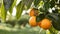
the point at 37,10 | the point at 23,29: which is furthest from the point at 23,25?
the point at 37,10

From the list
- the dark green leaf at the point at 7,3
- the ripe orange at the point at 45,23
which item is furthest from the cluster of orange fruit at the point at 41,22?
the dark green leaf at the point at 7,3

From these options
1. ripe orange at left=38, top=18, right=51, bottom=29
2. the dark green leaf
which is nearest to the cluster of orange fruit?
ripe orange at left=38, top=18, right=51, bottom=29

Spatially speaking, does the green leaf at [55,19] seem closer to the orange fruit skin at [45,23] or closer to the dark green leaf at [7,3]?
the orange fruit skin at [45,23]

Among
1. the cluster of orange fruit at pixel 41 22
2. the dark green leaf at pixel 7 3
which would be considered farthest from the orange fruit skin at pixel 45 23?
the dark green leaf at pixel 7 3

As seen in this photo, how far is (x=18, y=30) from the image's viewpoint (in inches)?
52.6

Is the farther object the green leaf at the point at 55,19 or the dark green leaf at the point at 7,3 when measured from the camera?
the green leaf at the point at 55,19

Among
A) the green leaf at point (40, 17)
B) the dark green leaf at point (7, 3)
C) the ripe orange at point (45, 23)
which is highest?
the dark green leaf at point (7, 3)

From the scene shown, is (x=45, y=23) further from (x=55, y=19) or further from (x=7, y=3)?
(x=7, y=3)

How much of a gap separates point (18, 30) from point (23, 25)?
0.07 meters

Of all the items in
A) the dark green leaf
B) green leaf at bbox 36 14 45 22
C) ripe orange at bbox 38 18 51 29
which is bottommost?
ripe orange at bbox 38 18 51 29

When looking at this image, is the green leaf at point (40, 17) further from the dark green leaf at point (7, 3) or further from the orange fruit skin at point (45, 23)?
the dark green leaf at point (7, 3)

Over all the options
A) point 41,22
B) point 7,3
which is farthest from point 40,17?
point 7,3

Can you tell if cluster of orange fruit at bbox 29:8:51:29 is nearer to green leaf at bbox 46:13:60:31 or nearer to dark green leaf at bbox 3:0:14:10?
green leaf at bbox 46:13:60:31

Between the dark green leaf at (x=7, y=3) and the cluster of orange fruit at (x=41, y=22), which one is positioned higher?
the dark green leaf at (x=7, y=3)
